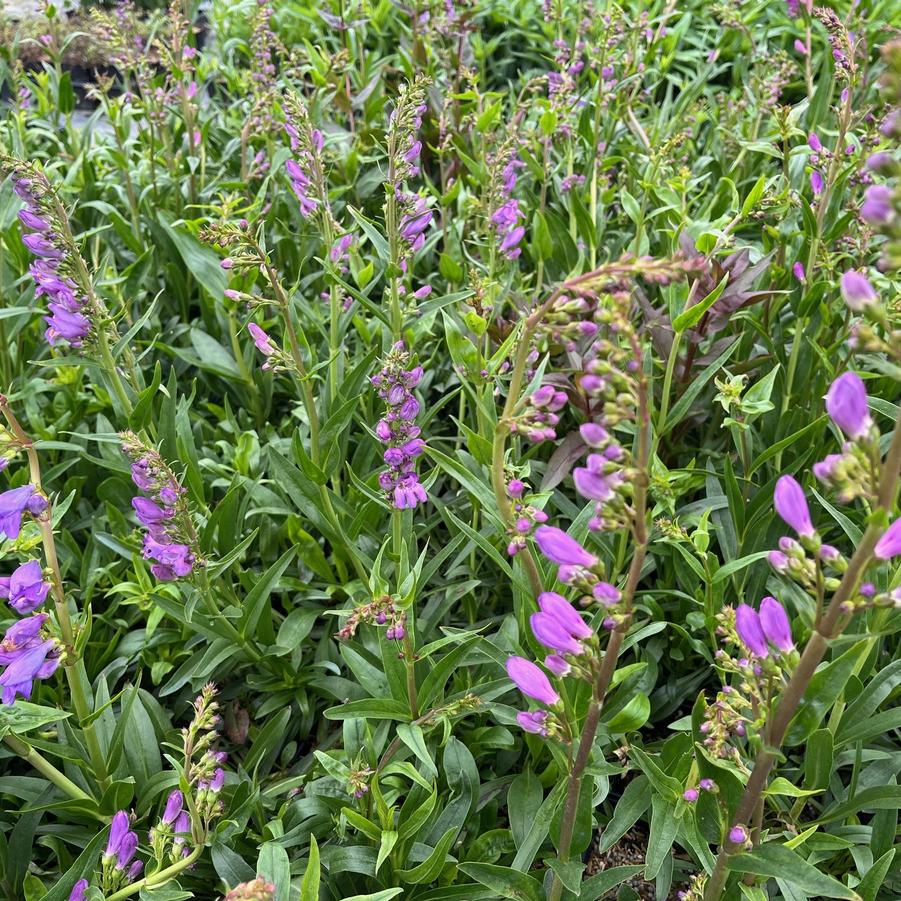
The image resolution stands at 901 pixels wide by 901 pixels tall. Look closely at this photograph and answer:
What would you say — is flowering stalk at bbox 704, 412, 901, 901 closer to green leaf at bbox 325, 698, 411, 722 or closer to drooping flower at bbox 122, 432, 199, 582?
green leaf at bbox 325, 698, 411, 722

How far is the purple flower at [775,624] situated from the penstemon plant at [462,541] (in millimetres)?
32

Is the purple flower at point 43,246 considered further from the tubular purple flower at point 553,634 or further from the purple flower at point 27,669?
the tubular purple flower at point 553,634

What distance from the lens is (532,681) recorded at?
1.93 meters

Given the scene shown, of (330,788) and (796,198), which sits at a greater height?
(796,198)

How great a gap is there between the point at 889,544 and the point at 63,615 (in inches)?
79.3

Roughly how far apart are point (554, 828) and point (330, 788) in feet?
2.50

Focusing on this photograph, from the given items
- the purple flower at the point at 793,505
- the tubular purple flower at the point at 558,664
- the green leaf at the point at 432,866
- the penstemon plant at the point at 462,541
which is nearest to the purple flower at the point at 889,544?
the penstemon plant at the point at 462,541

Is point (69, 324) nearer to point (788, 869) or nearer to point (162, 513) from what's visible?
point (162, 513)

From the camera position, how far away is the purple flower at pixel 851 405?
4.80ft

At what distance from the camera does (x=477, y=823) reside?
8.86 ft

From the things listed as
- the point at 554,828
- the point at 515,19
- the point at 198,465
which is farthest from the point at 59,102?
the point at 554,828

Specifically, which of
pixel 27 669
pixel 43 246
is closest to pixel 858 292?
pixel 27 669

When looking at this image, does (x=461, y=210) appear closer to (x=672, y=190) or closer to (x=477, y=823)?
(x=672, y=190)

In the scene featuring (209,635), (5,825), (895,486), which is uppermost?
(895,486)
